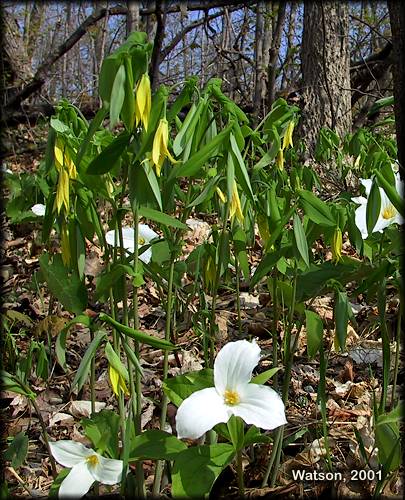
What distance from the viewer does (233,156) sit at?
870 millimetres

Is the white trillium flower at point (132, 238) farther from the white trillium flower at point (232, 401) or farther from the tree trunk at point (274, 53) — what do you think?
the tree trunk at point (274, 53)

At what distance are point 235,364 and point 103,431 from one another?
22 cm

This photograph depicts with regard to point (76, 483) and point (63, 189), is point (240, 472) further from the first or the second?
point (63, 189)

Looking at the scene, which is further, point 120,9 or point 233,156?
point 120,9

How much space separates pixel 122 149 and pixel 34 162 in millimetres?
3921

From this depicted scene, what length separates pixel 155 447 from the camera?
31.9 inches

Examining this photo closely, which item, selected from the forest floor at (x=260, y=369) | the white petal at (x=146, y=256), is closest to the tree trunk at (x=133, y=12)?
the forest floor at (x=260, y=369)

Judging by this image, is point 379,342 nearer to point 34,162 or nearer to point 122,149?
point 122,149

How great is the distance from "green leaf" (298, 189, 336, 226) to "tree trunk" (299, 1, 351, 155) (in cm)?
241

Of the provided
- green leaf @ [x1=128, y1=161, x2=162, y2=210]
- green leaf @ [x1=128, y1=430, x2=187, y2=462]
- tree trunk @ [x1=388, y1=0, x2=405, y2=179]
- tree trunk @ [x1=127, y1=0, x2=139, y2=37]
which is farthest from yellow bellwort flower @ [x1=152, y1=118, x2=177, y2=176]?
tree trunk @ [x1=127, y1=0, x2=139, y2=37]

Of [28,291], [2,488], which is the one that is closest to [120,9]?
Result: [28,291]

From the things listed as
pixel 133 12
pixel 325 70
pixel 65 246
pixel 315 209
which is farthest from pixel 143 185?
pixel 133 12

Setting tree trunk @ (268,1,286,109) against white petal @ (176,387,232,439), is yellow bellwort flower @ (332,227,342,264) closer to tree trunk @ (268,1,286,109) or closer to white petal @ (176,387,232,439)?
white petal @ (176,387,232,439)

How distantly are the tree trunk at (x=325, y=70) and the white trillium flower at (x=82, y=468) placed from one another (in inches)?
106
